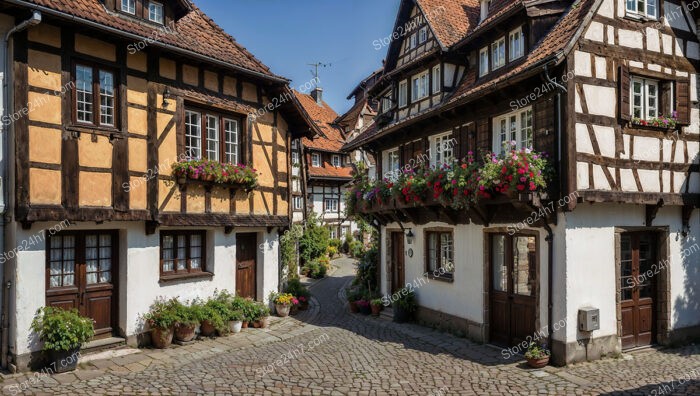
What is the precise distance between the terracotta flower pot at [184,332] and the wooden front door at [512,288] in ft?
24.3

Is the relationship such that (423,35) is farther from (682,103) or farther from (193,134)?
(193,134)

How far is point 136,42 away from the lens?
11719 mm

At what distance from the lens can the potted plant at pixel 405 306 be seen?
15.5 m

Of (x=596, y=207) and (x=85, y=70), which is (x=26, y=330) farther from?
(x=596, y=207)

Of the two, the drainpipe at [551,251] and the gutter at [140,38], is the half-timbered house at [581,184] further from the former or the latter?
Answer: the gutter at [140,38]

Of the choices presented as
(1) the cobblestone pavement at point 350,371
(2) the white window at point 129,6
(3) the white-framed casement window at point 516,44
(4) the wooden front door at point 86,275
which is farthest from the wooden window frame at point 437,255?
Result: (2) the white window at point 129,6

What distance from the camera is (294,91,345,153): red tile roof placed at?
3475 cm

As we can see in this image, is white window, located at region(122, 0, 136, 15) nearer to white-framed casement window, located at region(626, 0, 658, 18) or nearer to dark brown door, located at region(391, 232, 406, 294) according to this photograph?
dark brown door, located at region(391, 232, 406, 294)

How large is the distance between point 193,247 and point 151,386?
16.3 ft

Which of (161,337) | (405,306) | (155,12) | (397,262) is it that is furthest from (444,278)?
(155,12)

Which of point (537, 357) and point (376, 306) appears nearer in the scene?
point (537, 357)

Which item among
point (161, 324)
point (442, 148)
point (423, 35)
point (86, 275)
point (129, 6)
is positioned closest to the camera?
point (86, 275)

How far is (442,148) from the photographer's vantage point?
48.3 feet

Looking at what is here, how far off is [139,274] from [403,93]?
10.3 metres
